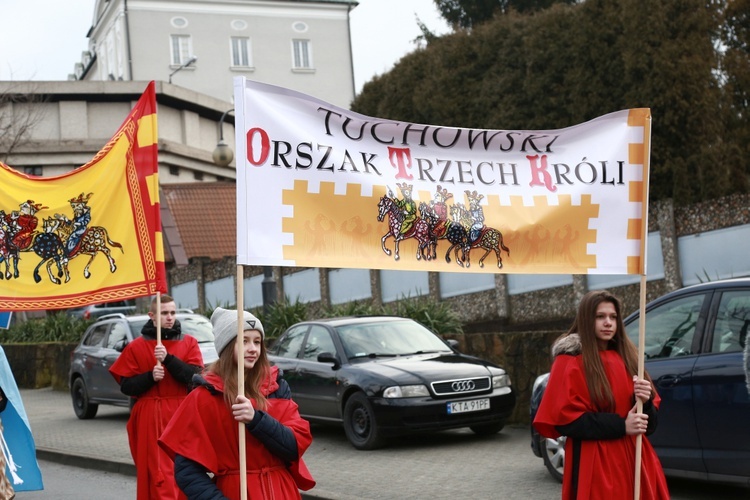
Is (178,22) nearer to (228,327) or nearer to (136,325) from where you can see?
(136,325)

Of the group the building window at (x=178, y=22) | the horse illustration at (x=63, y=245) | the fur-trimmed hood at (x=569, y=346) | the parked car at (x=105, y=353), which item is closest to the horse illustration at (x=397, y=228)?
the fur-trimmed hood at (x=569, y=346)

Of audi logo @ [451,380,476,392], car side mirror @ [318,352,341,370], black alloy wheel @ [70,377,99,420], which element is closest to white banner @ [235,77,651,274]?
audi logo @ [451,380,476,392]

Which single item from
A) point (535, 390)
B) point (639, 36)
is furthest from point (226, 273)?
point (535, 390)

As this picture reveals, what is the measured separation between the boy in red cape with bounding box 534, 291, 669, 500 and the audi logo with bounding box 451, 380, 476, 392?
289 inches

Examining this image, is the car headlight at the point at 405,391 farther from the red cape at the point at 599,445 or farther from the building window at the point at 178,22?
the building window at the point at 178,22

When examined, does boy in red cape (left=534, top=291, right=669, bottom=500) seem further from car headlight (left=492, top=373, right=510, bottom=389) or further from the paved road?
car headlight (left=492, top=373, right=510, bottom=389)

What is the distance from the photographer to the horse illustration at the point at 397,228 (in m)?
5.98

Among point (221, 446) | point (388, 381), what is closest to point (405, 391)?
point (388, 381)

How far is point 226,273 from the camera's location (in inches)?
1155

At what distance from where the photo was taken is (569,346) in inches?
218

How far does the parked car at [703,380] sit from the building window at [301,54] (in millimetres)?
62738

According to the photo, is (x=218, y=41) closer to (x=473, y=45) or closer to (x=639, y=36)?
(x=473, y=45)

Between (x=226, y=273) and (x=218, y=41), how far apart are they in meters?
41.7

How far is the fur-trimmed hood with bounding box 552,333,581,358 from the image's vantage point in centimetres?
553
